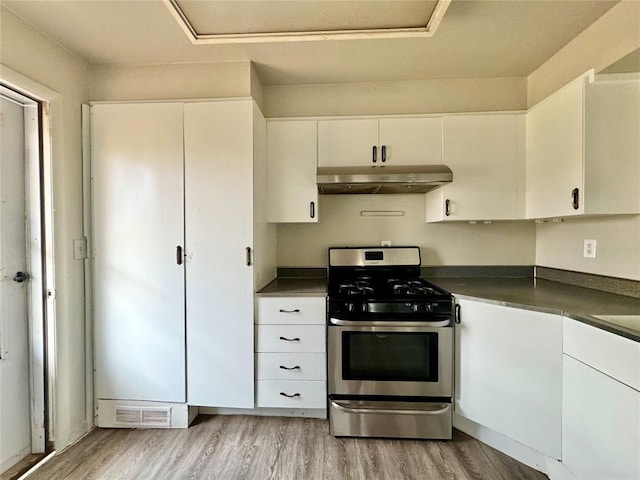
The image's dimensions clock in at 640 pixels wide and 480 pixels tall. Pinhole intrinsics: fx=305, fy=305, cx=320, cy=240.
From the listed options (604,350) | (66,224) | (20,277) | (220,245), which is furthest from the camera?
(220,245)

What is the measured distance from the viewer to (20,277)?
1743 millimetres

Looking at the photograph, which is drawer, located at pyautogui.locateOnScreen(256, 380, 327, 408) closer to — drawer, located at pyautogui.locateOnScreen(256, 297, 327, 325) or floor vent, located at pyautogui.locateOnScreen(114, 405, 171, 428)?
drawer, located at pyautogui.locateOnScreen(256, 297, 327, 325)

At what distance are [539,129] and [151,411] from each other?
3159 mm

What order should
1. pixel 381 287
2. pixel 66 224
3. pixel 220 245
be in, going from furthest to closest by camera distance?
pixel 381 287 < pixel 220 245 < pixel 66 224

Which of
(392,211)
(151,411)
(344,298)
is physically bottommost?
(151,411)

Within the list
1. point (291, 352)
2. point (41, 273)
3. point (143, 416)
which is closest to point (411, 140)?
point (291, 352)

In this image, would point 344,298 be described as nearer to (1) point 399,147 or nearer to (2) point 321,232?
(2) point 321,232

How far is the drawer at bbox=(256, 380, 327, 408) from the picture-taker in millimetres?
1978

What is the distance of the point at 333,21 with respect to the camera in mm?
1688

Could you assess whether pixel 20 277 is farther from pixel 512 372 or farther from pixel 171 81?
pixel 512 372

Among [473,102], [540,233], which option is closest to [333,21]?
[473,102]

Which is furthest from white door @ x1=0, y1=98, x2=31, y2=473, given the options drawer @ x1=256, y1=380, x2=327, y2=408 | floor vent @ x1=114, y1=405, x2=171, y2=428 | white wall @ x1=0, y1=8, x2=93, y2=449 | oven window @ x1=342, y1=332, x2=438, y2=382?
oven window @ x1=342, y1=332, x2=438, y2=382

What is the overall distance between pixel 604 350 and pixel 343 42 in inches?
80.3

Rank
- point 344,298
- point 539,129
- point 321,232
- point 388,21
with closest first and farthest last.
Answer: point 388,21 → point 344,298 → point 539,129 → point 321,232
